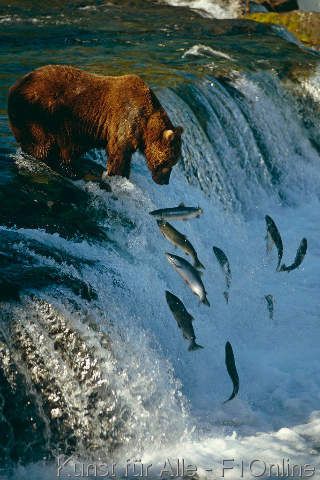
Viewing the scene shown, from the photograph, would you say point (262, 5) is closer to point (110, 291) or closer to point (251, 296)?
point (251, 296)

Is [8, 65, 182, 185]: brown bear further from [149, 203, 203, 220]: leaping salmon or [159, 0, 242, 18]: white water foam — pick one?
[159, 0, 242, 18]: white water foam

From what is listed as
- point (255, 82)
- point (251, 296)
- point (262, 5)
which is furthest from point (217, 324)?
point (262, 5)

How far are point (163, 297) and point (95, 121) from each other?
1.95 m

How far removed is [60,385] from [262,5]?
49.4 ft

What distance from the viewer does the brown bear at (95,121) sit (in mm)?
8359

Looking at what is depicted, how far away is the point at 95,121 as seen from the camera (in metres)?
8.52

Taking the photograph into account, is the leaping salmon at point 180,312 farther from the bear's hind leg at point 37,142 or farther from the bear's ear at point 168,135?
the bear's hind leg at point 37,142

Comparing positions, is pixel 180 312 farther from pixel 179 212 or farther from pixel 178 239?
pixel 179 212

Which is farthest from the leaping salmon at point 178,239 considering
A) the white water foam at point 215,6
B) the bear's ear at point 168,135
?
the white water foam at point 215,6

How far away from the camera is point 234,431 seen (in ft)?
23.0

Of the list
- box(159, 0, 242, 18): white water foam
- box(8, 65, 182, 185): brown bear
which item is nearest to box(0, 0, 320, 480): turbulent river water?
box(8, 65, 182, 185): brown bear

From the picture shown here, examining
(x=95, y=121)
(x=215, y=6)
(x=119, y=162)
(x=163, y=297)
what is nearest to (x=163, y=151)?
(x=119, y=162)

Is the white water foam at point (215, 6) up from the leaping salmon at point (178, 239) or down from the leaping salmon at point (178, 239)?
up

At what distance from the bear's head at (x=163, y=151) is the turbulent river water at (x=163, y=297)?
33cm
